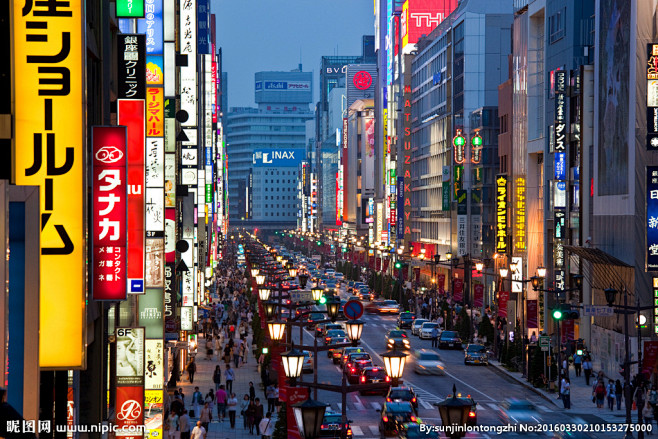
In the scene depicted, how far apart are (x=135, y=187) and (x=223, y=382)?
3245cm

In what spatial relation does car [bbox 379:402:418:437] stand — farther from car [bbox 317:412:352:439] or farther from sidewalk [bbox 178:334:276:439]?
sidewalk [bbox 178:334:276:439]

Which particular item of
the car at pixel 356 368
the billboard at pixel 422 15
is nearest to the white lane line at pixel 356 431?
the car at pixel 356 368

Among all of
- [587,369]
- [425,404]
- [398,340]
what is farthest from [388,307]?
[425,404]

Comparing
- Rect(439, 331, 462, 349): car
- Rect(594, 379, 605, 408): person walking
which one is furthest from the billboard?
Rect(594, 379, 605, 408): person walking

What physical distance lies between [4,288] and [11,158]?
3.91 m

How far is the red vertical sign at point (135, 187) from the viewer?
Result: 24719 millimetres

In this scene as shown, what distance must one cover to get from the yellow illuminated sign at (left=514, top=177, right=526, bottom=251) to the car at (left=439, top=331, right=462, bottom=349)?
40.3 feet

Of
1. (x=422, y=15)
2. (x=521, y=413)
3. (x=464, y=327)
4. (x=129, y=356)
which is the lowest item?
(x=464, y=327)

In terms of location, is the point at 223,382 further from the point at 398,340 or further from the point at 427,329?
the point at 427,329

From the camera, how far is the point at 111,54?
29031 millimetres

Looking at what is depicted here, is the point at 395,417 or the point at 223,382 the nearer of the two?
the point at 395,417

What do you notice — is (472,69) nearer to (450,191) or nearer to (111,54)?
(450,191)

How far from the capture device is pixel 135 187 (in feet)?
84.6

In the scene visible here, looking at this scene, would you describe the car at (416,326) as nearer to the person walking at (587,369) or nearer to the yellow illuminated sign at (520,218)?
the yellow illuminated sign at (520,218)
